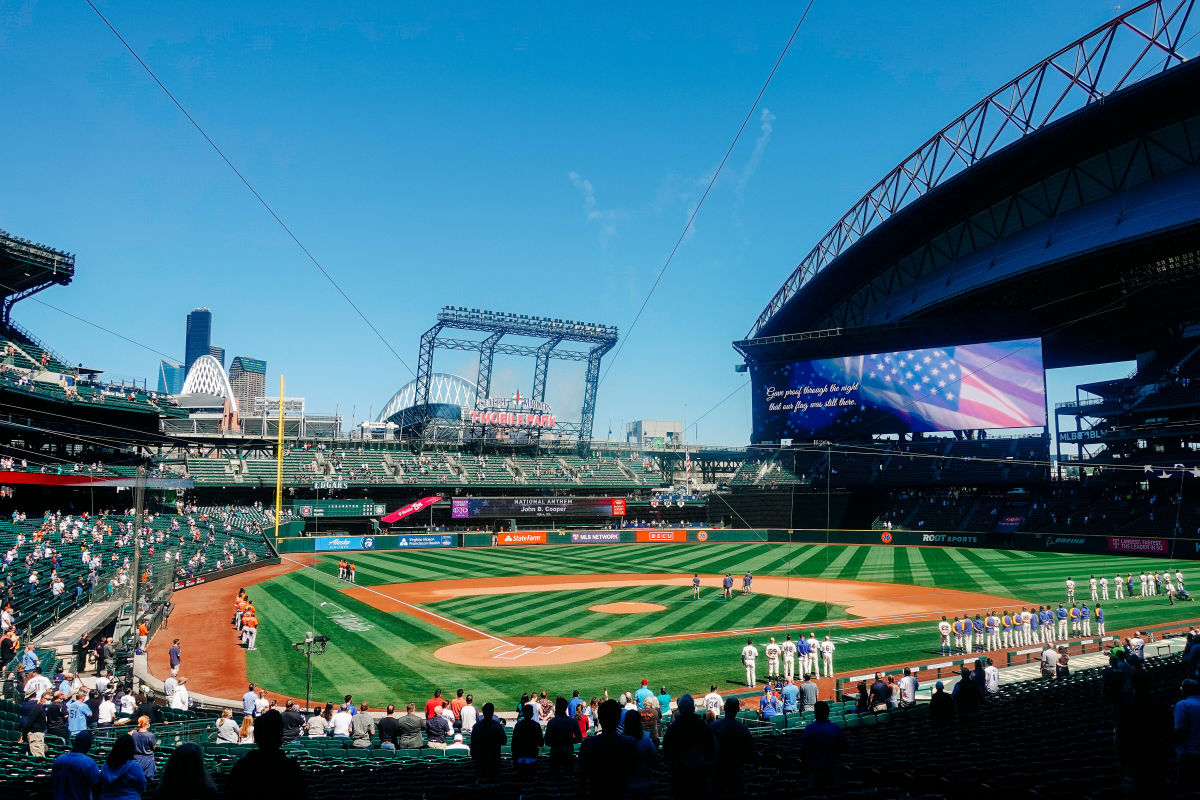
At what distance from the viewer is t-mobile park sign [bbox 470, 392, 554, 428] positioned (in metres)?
77.6

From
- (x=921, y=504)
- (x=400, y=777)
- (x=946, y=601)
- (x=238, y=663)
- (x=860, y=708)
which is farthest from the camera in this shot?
(x=921, y=504)

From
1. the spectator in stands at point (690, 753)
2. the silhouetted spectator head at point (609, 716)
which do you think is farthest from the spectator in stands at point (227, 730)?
the silhouetted spectator head at point (609, 716)

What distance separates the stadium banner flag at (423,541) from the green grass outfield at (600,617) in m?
4.35

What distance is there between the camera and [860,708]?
1473 cm

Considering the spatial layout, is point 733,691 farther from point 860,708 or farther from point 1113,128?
point 1113,128

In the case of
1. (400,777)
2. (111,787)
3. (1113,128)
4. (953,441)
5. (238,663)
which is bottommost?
(238,663)

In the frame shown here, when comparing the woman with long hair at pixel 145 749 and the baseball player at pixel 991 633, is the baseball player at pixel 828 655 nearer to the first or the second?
the baseball player at pixel 991 633

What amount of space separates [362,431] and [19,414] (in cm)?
5176

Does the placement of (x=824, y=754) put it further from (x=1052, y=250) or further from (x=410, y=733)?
(x=1052, y=250)

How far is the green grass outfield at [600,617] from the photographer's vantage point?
2062cm

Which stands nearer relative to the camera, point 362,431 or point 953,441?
point 953,441

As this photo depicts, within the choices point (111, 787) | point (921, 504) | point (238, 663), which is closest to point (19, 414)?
point (238, 663)

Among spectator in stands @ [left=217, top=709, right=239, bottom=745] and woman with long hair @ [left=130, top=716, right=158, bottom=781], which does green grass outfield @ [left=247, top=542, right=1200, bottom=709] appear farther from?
woman with long hair @ [left=130, top=716, right=158, bottom=781]

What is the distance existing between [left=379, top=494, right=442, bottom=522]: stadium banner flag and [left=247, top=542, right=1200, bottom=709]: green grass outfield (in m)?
10.8
